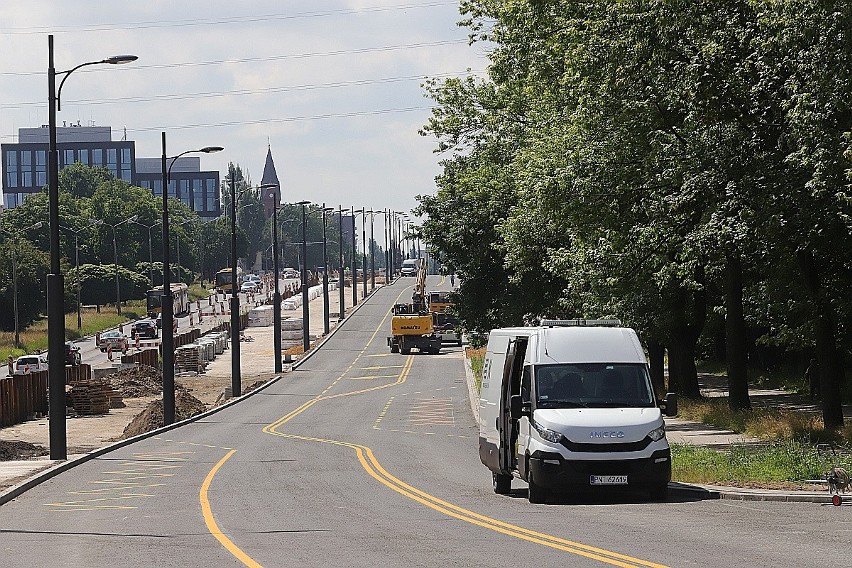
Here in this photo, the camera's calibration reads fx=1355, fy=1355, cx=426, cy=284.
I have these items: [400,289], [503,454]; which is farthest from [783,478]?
[400,289]

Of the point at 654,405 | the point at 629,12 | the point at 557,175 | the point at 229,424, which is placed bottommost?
the point at 229,424

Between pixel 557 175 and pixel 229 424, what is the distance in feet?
66.5

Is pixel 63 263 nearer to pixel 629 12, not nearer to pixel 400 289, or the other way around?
pixel 400 289

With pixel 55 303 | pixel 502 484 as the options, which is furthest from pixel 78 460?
pixel 502 484

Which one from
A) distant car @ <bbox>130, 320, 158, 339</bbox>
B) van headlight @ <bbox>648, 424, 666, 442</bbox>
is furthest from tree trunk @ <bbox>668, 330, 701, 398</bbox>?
distant car @ <bbox>130, 320, 158, 339</bbox>

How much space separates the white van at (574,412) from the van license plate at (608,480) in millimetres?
14

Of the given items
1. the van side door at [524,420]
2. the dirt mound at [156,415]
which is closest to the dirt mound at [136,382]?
the dirt mound at [156,415]

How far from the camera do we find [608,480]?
1898 centimetres

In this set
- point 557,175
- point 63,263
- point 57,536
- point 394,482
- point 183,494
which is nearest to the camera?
point 57,536

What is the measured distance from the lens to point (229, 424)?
49125 mm

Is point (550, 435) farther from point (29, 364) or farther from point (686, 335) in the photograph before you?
point (29, 364)

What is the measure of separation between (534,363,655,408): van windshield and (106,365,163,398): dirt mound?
175 ft

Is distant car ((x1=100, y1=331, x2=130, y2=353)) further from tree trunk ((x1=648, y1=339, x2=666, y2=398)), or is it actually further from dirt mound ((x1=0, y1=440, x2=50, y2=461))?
dirt mound ((x1=0, y1=440, x2=50, y2=461))

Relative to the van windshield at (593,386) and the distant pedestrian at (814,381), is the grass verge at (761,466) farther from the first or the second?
the distant pedestrian at (814,381)
